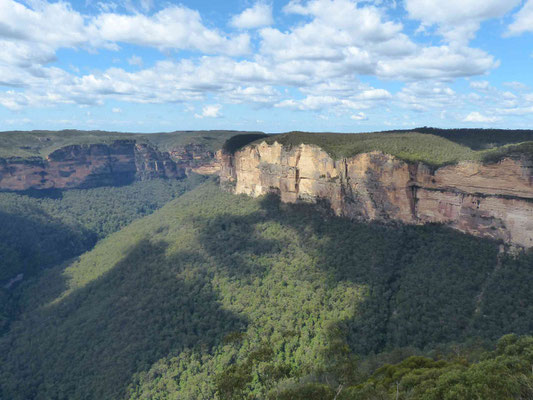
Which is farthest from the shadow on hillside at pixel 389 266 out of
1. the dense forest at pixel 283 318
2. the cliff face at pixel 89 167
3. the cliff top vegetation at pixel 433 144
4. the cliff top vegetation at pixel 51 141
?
the cliff top vegetation at pixel 51 141

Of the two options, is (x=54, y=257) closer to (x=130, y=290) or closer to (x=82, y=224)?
(x=82, y=224)

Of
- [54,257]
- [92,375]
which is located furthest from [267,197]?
[54,257]

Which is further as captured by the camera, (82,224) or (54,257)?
(82,224)

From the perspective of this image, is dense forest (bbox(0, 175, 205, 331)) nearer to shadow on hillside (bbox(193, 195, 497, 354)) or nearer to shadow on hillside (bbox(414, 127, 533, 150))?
shadow on hillside (bbox(193, 195, 497, 354))

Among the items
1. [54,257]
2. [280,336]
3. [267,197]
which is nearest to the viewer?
[280,336]

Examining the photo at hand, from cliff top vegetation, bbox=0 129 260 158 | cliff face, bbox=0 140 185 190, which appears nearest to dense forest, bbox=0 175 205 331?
cliff face, bbox=0 140 185 190

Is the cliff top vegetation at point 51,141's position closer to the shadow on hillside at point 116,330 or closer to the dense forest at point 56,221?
the dense forest at point 56,221

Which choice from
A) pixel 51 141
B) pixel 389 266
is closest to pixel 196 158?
pixel 51 141
